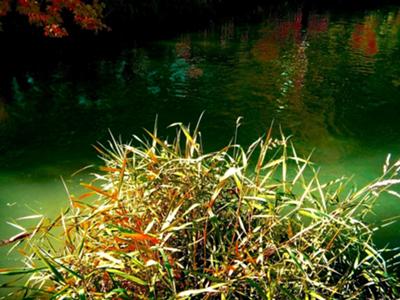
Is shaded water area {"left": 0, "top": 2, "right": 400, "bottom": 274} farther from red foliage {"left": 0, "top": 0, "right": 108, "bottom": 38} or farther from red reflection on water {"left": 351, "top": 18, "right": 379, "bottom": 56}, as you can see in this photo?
red foliage {"left": 0, "top": 0, "right": 108, "bottom": 38}

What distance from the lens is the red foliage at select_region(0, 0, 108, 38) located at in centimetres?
731

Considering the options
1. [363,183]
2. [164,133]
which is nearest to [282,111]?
[164,133]

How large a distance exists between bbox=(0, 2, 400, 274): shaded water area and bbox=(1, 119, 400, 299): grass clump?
1055mm

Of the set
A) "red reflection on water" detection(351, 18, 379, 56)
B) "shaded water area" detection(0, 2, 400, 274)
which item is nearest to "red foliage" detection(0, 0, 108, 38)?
"shaded water area" detection(0, 2, 400, 274)

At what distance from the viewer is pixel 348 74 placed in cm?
776

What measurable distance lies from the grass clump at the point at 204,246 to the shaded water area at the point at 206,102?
3.46 ft

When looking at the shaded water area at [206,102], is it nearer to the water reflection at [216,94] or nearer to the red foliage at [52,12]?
the water reflection at [216,94]

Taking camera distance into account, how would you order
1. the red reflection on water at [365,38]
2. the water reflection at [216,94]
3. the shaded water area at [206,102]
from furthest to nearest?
the red reflection on water at [365,38], the water reflection at [216,94], the shaded water area at [206,102]

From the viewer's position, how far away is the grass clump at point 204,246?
189 centimetres

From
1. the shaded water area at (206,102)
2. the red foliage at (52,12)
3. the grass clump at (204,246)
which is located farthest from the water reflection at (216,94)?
the grass clump at (204,246)

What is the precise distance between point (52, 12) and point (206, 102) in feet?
10.3

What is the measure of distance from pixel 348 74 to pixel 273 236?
20.2 ft

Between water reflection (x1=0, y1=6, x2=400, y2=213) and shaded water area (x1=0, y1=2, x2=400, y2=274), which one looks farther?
water reflection (x1=0, y1=6, x2=400, y2=213)

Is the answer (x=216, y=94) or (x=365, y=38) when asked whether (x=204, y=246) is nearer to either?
(x=216, y=94)
